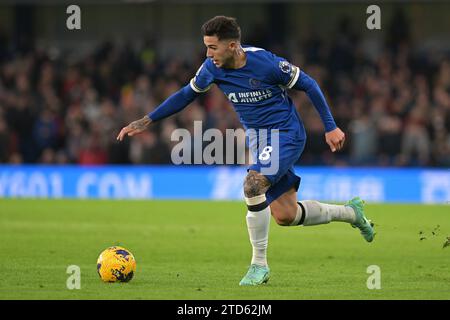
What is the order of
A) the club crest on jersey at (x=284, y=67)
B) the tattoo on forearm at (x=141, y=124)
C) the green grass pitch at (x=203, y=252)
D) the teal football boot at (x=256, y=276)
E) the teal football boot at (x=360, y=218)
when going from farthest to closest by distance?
the teal football boot at (x=360, y=218), the tattoo on forearm at (x=141, y=124), the club crest on jersey at (x=284, y=67), the teal football boot at (x=256, y=276), the green grass pitch at (x=203, y=252)

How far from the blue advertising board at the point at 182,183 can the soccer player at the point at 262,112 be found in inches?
393

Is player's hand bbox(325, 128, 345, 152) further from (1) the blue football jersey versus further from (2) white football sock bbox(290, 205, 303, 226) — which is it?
(2) white football sock bbox(290, 205, 303, 226)

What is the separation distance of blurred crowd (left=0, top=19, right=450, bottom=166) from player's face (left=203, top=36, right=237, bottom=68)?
11184 millimetres

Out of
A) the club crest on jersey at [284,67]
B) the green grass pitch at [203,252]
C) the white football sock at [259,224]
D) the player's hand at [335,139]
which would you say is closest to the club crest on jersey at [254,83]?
the club crest on jersey at [284,67]

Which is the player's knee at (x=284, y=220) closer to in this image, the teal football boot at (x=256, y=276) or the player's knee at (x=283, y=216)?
the player's knee at (x=283, y=216)

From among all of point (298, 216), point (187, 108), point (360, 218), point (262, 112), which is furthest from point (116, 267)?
point (187, 108)

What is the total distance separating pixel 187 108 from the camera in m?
21.3

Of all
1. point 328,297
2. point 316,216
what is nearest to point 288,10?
point 316,216

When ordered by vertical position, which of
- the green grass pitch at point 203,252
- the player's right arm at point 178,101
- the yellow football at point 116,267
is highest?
the player's right arm at point 178,101

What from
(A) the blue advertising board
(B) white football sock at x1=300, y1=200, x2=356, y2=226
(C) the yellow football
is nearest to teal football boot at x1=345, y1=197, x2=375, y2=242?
(B) white football sock at x1=300, y1=200, x2=356, y2=226

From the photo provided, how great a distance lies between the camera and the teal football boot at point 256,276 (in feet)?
28.2

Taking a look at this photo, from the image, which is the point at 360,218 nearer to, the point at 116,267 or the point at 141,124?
the point at 141,124

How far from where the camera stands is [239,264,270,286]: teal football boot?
339 inches

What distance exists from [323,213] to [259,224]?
2.71 feet
